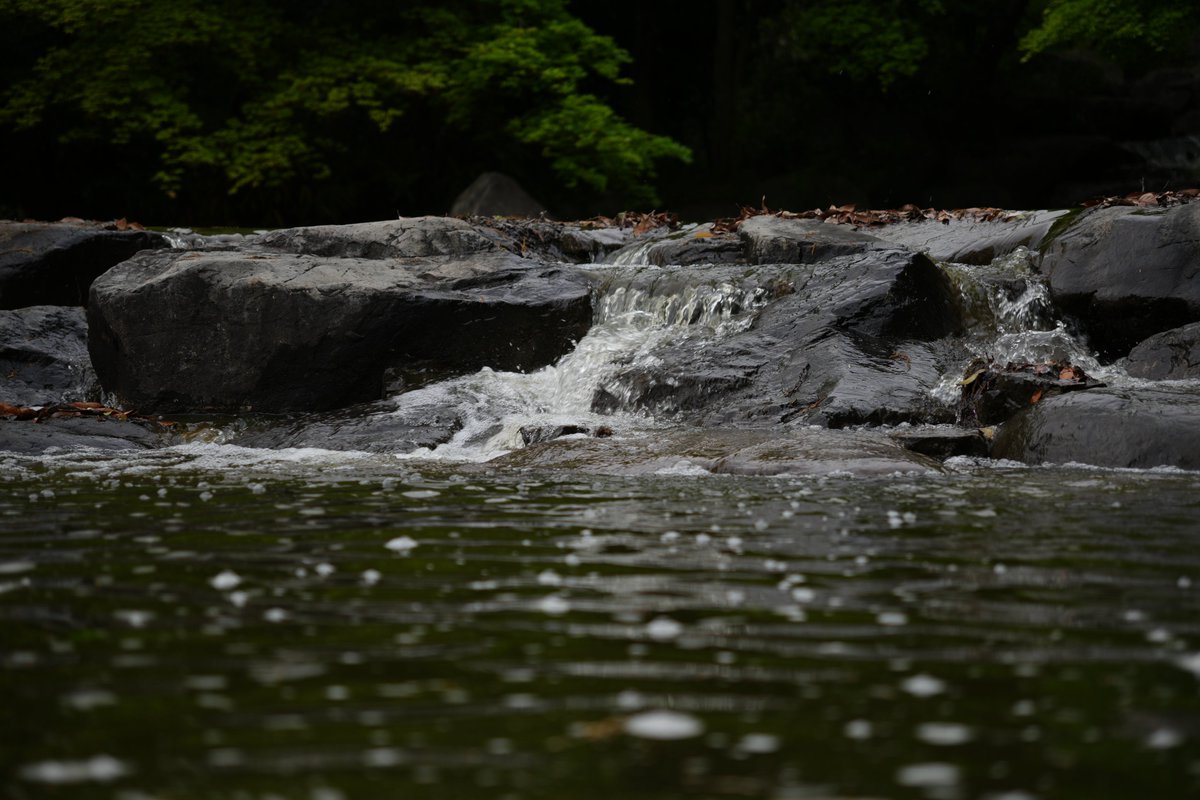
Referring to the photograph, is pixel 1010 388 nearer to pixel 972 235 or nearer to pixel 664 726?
pixel 972 235

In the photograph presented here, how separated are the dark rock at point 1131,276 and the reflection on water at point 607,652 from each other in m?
5.79

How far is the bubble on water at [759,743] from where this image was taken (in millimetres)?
2570

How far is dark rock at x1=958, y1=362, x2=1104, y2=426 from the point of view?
376 inches

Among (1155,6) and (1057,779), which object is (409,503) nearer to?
(1057,779)

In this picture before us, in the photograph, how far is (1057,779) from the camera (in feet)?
7.84

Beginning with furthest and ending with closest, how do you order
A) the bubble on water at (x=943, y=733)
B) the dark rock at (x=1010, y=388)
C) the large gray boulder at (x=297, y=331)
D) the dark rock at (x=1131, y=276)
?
the large gray boulder at (x=297, y=331), the dark rock at (x=1131, y=276), the dark rock at (x=1010, y=388), the bubble on water at (x=943, y=733)

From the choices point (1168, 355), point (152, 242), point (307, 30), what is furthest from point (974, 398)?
point (307, 30)

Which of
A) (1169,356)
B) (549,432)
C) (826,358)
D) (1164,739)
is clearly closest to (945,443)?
(826,358)

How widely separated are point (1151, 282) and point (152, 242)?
12.4 meters

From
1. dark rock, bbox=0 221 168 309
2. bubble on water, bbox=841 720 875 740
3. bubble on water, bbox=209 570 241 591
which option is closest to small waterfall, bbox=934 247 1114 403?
bubble on water, bbox=209 570 241 591

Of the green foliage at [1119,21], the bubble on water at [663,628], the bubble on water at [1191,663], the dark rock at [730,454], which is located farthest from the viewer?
the green foliage at [1119,21]

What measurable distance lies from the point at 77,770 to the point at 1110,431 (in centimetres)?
758

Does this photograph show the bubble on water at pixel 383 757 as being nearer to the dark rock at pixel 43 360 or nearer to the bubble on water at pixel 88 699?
the bubble on water at pixel 88 699

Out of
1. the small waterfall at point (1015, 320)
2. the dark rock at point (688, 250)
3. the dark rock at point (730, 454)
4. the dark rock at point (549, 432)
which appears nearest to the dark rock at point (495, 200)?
the dark rock at point (688, 250)
